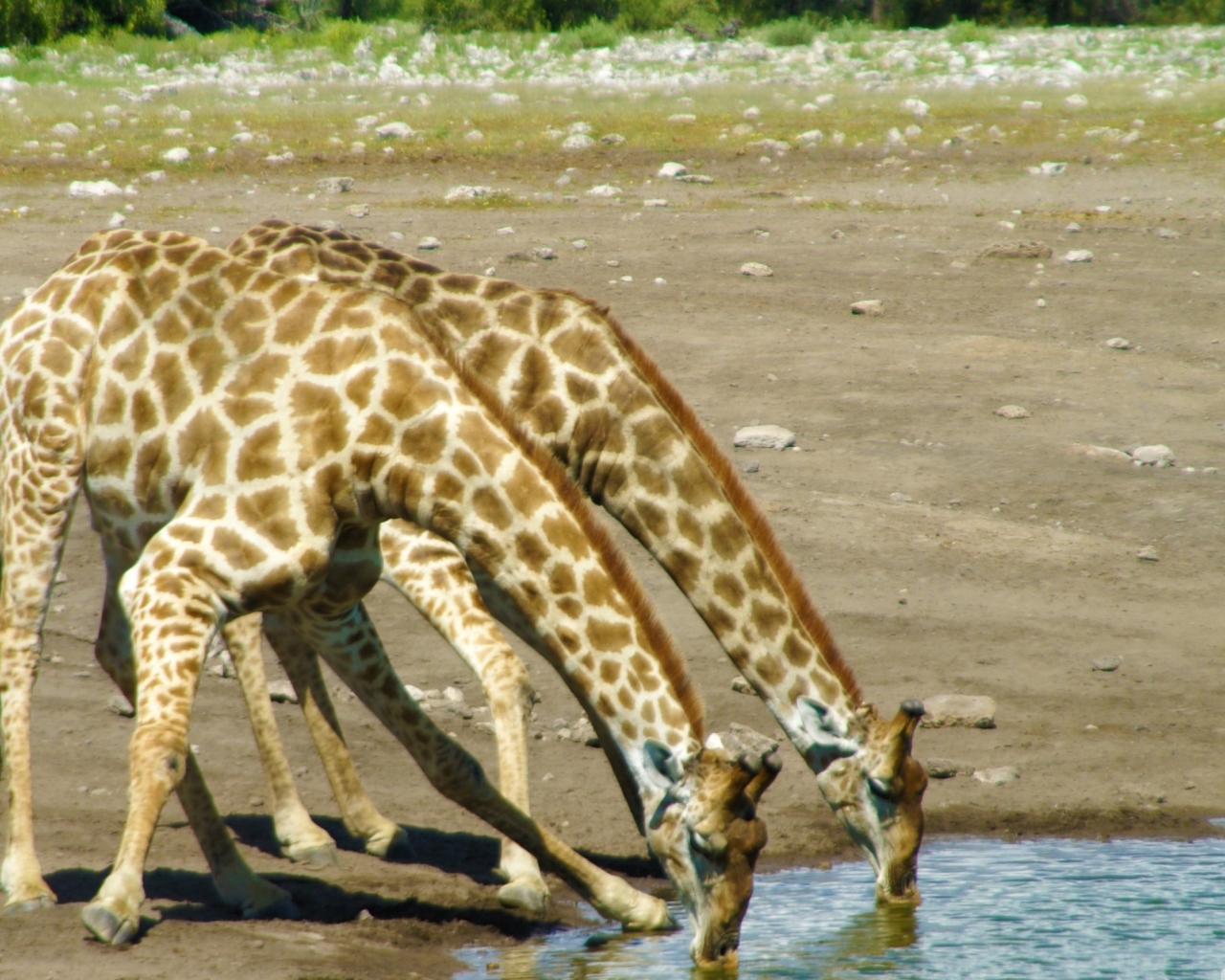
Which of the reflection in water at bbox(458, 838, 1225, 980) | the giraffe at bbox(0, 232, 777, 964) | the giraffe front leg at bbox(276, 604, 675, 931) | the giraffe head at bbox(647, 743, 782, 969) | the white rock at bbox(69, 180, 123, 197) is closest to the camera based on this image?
the giraffe head at bbox(647, 743, 782, 969)

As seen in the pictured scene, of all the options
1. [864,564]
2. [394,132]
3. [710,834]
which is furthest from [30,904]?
[394,132]

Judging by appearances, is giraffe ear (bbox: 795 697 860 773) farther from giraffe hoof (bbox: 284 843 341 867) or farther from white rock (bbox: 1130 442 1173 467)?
white rock (bbox: 1130 442 1173 467)

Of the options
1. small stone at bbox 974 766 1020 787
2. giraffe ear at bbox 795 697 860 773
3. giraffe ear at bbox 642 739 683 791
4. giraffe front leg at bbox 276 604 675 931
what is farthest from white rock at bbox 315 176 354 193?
giraffe ear at bbox 642 739 683 791

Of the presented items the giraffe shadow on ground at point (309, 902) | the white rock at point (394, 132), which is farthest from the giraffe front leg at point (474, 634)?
the white rock at point (394, 132)

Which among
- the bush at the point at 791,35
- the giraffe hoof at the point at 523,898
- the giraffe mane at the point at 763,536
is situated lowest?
the giraffe hoof at the point at 523,898

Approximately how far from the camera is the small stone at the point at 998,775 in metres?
6.07

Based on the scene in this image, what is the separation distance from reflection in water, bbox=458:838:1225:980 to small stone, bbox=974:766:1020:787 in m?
0.45

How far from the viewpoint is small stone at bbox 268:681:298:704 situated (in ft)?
21.1

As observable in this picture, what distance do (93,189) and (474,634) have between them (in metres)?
11.9

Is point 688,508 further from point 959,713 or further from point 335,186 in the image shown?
point 335,186

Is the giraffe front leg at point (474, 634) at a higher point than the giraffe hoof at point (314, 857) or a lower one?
higher

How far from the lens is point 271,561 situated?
4.27m

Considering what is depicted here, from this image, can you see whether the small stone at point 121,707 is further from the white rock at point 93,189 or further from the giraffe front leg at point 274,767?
the white rock at point 93,189

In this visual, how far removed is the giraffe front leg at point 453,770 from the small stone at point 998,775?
5.74 ft
